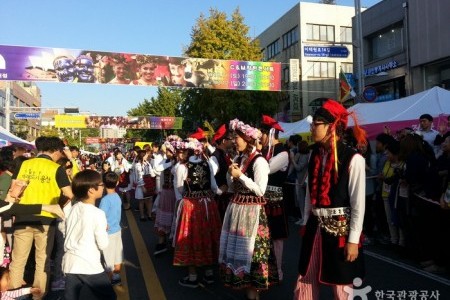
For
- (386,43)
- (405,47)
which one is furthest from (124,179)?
(386,43)

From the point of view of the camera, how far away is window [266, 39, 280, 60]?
38.6 meters

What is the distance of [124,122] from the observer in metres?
49.9

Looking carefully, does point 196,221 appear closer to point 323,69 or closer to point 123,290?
point 123,290

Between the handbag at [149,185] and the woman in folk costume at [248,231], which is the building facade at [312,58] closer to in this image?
the handbag at [149,185]

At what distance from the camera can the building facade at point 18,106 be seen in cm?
3105

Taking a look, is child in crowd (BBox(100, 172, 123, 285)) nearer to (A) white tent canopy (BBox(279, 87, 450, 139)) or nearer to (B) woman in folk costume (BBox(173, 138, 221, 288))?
(B) woman in folk costume (BBox(173, 138, 221, 288))

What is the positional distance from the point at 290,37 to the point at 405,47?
1719 cm

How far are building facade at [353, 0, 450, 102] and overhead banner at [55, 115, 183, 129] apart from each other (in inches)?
1198

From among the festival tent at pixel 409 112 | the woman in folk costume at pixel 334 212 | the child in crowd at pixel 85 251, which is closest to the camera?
the woman in folk costume at pixel 334 212

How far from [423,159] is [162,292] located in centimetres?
402

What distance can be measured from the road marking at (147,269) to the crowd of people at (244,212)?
30 cm

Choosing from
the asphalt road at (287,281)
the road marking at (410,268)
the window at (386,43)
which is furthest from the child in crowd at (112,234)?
the window at (386,43)

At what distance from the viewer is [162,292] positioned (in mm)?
5320

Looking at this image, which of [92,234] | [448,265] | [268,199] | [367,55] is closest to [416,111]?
[448,265]
